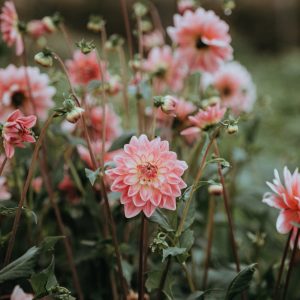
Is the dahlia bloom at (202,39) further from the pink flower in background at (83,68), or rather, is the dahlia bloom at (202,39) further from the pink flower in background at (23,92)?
the pink flower in background at (23,92)

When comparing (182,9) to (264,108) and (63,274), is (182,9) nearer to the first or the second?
(264,108)

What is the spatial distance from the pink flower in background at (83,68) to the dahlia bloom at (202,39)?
0.54 feet

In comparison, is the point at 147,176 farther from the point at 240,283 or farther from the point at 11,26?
the point at 11,26

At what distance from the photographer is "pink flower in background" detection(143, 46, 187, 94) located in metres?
1.20

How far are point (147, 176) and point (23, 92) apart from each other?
394 mm

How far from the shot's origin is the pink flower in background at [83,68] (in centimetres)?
112

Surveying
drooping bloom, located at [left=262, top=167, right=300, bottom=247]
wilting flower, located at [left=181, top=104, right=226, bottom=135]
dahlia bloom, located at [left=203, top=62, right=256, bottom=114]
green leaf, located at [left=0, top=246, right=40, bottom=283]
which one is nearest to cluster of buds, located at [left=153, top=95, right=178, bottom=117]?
wilting flower, located at [left=181, top=104, right=226, bottom=135]

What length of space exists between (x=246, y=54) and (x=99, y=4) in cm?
166

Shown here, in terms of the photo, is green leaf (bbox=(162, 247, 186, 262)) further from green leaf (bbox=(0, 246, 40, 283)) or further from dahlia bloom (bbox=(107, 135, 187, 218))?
green leaf (bbox=(0, 246, 40, 283))

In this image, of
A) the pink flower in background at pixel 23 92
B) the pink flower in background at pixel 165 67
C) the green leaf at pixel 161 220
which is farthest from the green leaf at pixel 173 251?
the pink flower in background at pixel 165 67

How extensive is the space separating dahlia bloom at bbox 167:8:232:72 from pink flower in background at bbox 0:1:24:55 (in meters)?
0.29

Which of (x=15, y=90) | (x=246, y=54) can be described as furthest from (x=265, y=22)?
(x=15, y=90)

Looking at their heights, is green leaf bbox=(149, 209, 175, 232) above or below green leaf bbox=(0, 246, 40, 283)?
above

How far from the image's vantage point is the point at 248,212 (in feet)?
4.33
